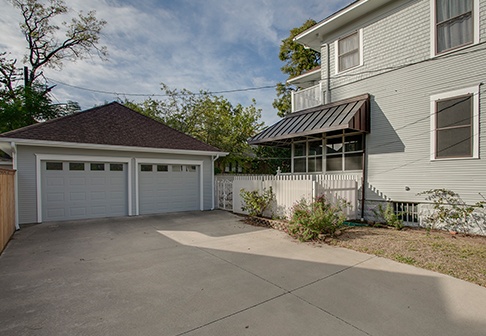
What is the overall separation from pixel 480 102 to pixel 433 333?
6762mm

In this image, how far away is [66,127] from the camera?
30.1 ft

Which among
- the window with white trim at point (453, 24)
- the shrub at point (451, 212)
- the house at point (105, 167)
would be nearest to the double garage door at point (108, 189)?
the house at point (105, 167)

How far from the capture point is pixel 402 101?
7.98 meters

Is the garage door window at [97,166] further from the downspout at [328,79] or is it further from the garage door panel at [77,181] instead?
the downspout at [328,79]

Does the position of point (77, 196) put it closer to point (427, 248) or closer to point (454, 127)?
point (427, 248)

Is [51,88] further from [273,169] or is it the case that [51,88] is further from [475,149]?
[475,149]

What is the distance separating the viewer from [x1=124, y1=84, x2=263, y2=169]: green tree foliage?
57.2 feet

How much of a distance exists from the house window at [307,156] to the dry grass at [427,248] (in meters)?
3.75

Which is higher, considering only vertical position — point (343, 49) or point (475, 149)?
point (343, 49)

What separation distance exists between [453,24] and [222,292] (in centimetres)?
936

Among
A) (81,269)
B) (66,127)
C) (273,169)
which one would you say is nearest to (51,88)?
(66,127)

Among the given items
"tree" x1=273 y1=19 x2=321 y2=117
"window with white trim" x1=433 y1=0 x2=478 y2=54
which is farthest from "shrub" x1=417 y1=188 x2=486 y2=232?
"tree" x1=273 y1=19 x2=321 y2=117

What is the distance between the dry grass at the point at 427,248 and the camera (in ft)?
13.8

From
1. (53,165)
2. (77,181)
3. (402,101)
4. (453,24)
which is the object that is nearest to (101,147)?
(77,181)
